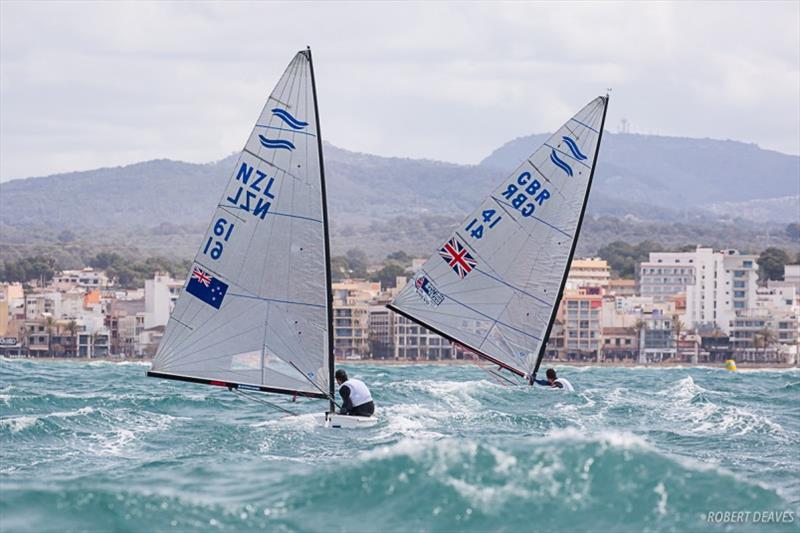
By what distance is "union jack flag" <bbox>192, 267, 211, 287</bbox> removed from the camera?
2628 cm

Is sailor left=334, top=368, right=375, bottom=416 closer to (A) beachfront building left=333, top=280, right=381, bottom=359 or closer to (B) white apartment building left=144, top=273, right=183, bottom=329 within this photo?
(A) beachfront building left=333, top=280, right=381, bottom=359

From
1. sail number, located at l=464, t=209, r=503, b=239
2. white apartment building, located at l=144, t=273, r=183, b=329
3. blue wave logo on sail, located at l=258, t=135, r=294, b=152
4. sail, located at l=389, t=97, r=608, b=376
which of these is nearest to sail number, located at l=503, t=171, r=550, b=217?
sail, located at l=389, t=97, r=608, b=376

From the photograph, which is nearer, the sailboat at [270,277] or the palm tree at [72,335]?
the sailboat at [270,277]

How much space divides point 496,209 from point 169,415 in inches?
302

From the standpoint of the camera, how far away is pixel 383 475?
18.5 metres

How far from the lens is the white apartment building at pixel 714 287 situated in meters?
153

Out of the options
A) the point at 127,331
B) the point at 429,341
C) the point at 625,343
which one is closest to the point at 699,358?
the point at 625,343

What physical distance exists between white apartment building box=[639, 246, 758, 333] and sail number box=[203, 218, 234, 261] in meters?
125

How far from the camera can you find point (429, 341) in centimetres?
13800

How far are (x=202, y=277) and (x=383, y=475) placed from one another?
8616 mm

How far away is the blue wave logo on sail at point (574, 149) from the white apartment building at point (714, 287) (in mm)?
117622

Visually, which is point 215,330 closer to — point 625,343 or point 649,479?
point 649,479

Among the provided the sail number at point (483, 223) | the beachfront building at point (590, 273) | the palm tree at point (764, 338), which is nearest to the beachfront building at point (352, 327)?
the palm tree at point (764, 338)

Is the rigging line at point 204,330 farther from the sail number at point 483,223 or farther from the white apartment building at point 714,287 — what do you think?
the white apartment building at point 714,287
